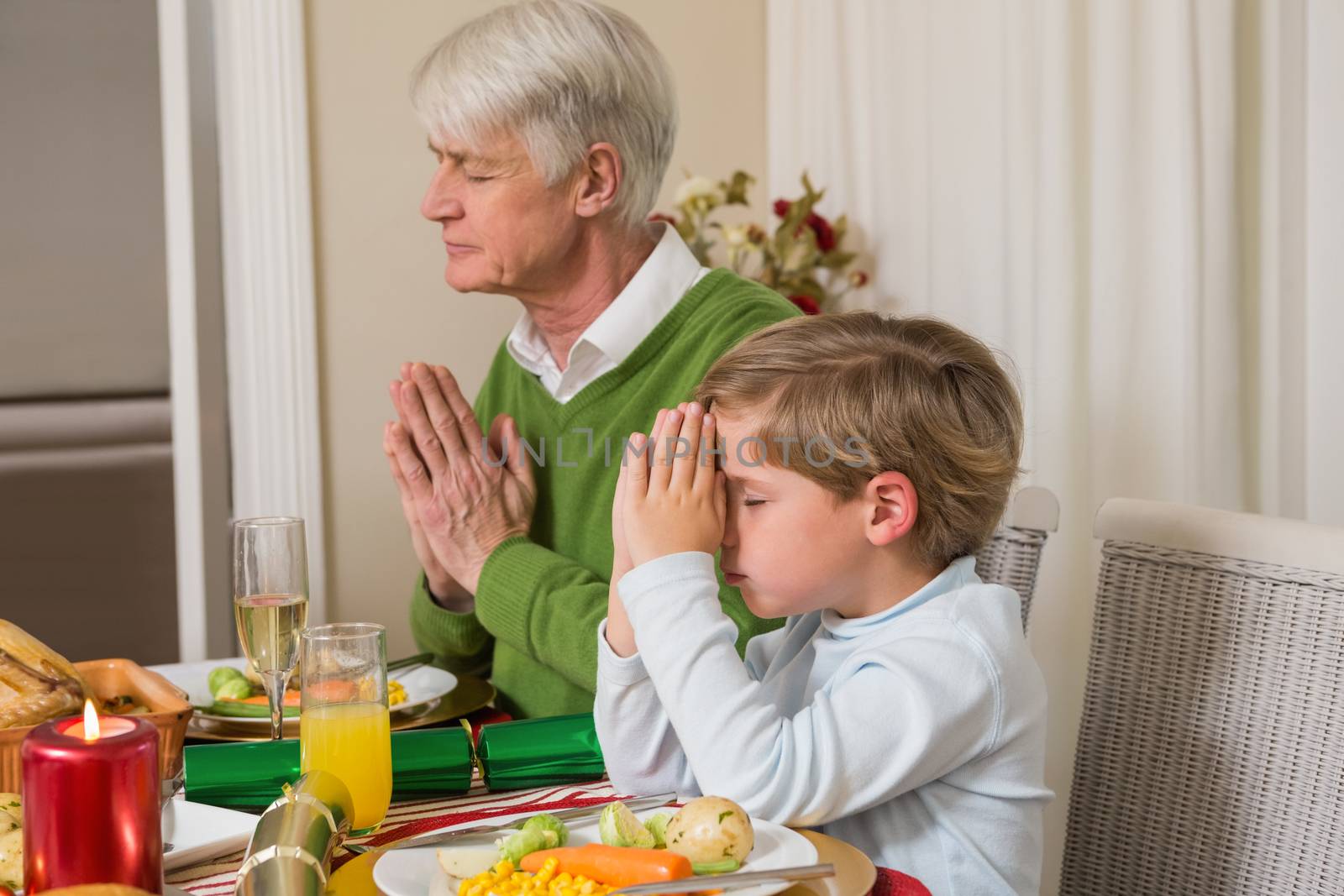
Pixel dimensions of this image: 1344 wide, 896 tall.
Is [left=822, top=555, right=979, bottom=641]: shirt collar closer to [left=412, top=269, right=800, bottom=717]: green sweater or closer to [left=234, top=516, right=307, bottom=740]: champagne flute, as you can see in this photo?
[left=412, top=269, right=800, bottom=717]: green sweater

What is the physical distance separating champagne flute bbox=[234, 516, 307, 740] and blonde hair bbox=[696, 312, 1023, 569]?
40 centimetres

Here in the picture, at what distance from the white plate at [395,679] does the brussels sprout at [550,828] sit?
1.68 ft

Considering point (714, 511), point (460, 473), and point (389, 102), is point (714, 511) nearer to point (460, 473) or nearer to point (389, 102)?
point (460, 473)

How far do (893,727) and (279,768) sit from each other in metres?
0.48

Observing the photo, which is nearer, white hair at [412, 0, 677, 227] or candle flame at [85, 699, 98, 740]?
candle flame at [85, 699, 98, 740]

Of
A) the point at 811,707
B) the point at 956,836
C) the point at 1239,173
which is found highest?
the point at 1239,173

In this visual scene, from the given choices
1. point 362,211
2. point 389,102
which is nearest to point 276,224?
point 362,211

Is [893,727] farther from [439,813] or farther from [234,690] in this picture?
[234,690]

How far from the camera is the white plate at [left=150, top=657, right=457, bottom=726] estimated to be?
51.7 inches

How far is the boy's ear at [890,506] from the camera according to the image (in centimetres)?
101

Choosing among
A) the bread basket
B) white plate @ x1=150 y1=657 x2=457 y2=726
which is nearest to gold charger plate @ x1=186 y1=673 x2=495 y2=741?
white plate @ x1=150 y1=657 x2=457 y2=726

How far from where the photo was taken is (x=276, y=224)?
212cm

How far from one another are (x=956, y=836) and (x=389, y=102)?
5.55ft

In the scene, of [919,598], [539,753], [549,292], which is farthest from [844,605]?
[549,292]
